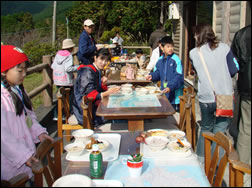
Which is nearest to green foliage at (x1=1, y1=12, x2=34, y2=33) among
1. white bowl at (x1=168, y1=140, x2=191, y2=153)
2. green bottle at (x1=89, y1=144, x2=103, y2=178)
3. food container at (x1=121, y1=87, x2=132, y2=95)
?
food container at (x1=121, y1=87, x2=132, y2=95)

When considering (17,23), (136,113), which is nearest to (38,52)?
(136,113)

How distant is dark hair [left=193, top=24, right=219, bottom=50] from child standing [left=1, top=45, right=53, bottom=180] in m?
2.24

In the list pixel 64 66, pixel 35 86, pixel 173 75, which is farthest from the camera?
pixel 35 86

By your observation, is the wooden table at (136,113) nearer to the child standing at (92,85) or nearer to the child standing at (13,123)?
the child standing at (92,85)

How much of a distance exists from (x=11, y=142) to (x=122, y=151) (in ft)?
2.85

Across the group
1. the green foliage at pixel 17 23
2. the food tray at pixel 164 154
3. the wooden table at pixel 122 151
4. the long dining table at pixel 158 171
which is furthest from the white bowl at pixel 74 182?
the green foliage at pixel 17 23

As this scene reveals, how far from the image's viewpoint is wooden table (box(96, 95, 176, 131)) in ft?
10.4

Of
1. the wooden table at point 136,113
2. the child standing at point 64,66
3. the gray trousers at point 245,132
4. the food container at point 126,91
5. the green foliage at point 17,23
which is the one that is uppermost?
the green foliage at point 17,23

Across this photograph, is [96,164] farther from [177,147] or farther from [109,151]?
[177,147]

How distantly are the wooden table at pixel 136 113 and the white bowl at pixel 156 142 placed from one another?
0.61 metres

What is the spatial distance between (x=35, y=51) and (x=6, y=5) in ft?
287

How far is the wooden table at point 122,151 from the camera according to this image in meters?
2.15

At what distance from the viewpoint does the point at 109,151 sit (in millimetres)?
2439

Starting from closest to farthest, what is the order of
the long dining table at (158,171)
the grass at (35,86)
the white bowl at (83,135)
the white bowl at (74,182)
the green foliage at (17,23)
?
the white bowl at (74,182) < the long dining table at (158,171) < the white bowl at (83,135) < the grass at (35,86) < the green foliage at (17,23)
